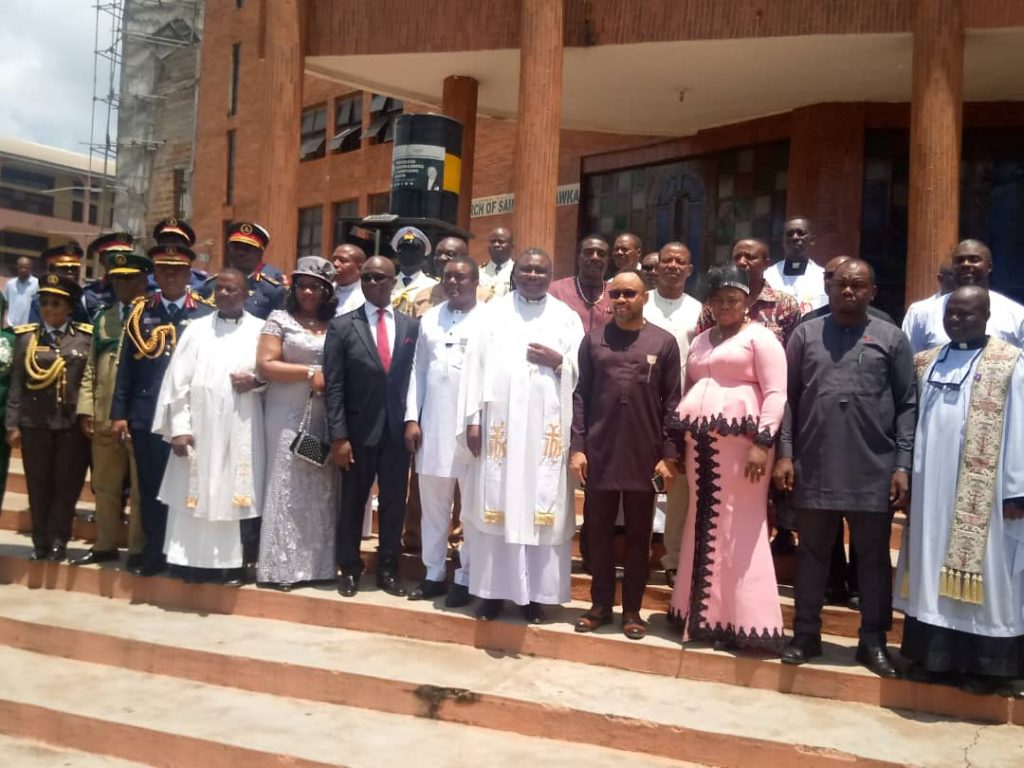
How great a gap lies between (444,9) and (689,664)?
7441 millimetres

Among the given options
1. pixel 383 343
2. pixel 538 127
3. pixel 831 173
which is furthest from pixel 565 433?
pixel 831 173

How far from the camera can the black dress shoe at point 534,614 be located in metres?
5.32

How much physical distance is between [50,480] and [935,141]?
24.0ft

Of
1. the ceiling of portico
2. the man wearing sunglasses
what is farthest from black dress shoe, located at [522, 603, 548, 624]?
the ceiling of portico

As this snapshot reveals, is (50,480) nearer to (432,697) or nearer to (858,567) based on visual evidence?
(432,697)

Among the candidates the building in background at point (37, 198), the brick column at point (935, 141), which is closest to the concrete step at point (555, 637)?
the brick column at point (935, 141)

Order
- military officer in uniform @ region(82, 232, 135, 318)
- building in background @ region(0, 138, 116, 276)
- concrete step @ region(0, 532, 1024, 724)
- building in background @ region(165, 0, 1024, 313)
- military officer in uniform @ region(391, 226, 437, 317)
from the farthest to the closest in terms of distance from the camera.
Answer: building in background @ region(0, 138, 116, 276)
building in background @ region(165, 0, 1024, 313)
military officer in uniform @ region(82, 232, 135, 318)
military officer in uniform @ region(391, 226, 437, 317)
concrete step @ region(0, 532, 1024, 724)

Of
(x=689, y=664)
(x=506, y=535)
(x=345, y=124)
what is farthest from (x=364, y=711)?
(x=345, y=124)

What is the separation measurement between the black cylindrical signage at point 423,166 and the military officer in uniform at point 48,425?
334cm

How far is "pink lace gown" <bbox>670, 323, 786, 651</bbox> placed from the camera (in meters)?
4.82

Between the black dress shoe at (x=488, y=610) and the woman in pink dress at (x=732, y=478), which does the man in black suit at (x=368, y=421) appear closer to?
the black dress shoe at (x=488, y=610)

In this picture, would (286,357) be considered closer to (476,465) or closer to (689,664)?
(476,465)

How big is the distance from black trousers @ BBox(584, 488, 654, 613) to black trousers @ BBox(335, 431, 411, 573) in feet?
4.24

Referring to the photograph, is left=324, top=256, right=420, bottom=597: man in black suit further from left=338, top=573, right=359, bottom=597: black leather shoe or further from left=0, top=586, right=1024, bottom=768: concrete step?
left=0, top=586, right=1024, bottom=768: concrete step
